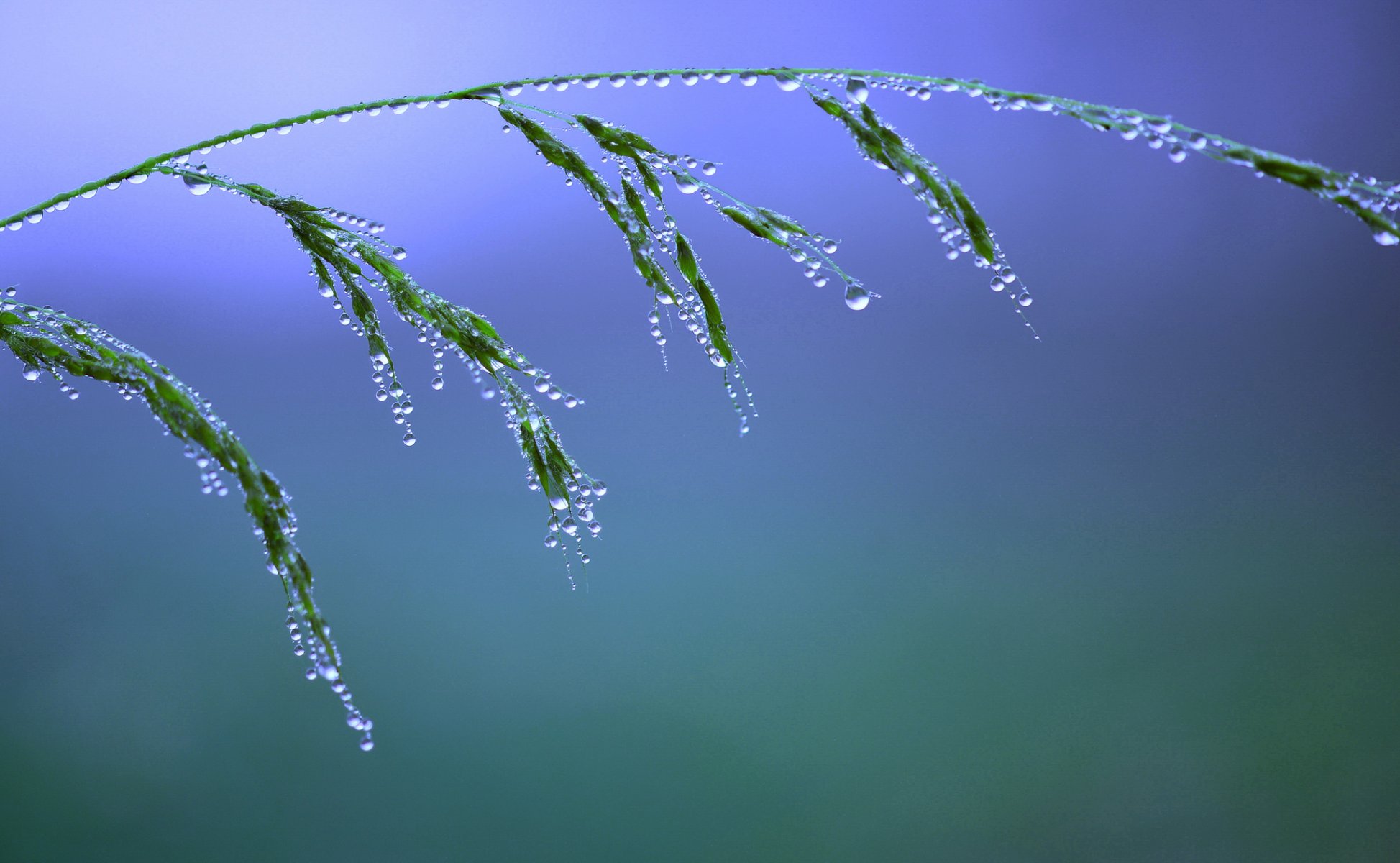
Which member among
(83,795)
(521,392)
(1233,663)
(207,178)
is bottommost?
(1233,663)

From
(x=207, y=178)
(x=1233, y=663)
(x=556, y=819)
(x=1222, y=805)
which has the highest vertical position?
(x=207, y=178)

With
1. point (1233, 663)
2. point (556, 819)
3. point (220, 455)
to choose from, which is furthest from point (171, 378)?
point (1233, 663)

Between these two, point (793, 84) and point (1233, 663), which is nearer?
point (793, 84)

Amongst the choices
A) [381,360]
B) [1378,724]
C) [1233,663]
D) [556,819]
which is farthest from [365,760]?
[1378,724]

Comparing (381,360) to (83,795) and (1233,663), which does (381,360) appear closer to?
(83,795)

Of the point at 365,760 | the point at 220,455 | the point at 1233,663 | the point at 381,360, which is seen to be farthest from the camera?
the point at 1233,663

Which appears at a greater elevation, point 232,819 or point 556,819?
point 232,819

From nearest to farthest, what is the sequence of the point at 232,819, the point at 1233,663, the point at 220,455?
the point at 220,455 < the point at 232,819 < the point at 1233,663

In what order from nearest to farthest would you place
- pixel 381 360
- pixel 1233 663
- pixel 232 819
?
pixel 381 360 < pixel 232 819 < pixel 1233 663

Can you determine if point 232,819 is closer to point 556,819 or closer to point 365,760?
point 365,760
